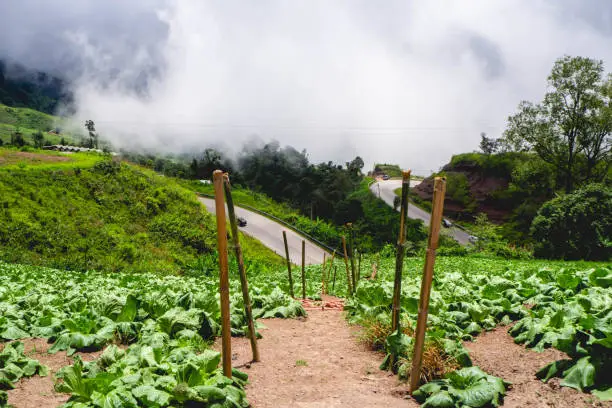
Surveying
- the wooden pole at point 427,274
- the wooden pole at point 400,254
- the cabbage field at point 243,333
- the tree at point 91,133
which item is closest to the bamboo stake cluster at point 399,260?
the wooden pole at point 400,254

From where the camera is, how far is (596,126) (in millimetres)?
31891

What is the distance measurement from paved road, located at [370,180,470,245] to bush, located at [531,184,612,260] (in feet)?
62.3

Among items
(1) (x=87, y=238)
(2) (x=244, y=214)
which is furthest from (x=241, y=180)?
(1) (x=87, y=238)

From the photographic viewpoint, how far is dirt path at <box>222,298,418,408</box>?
16.1ft

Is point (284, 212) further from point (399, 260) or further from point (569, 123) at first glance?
point (399, 260)

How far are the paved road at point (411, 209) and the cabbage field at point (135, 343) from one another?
1694 inches

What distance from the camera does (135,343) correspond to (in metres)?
6.20

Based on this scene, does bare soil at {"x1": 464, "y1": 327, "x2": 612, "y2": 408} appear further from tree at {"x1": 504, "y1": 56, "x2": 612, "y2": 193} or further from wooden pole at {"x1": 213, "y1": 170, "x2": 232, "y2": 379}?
tree at {"x1": 504, "y1": 56, "x2": 612, "y2": 193}

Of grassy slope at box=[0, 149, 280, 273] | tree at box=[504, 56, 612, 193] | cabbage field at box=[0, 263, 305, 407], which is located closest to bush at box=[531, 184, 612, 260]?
tree at box=[504, 56, 612, 193]

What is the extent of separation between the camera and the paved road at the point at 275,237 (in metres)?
43.7

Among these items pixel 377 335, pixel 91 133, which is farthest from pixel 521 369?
pixel 91 133

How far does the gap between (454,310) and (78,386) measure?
208 inches

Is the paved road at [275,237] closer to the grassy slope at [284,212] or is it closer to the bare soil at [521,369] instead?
the grassy slope at [284,212]

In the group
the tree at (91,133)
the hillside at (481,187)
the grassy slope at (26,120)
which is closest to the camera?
the hillside at (481,187)
